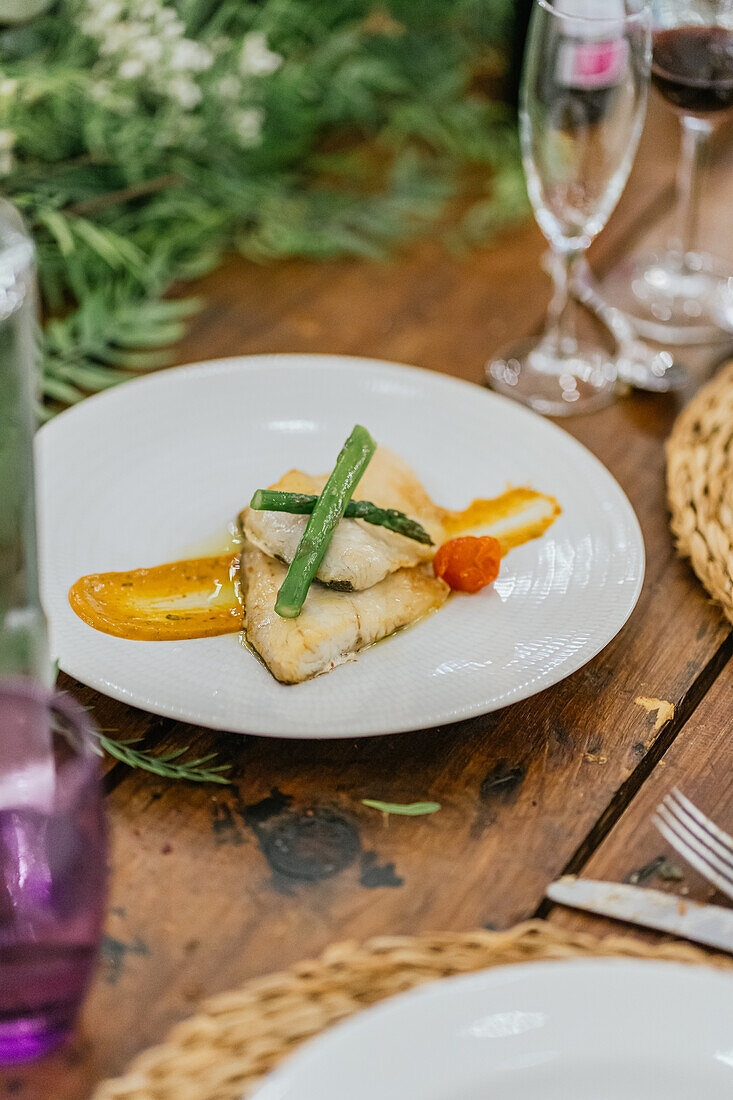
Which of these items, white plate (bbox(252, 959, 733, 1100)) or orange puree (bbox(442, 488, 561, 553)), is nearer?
white plate (bbox(252, 959, 733, 1100))

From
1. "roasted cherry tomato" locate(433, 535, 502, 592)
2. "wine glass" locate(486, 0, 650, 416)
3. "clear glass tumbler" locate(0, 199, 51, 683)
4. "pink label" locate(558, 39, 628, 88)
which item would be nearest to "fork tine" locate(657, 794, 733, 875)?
"roasted cherry tomato" locate(433, 535, 502, 592)

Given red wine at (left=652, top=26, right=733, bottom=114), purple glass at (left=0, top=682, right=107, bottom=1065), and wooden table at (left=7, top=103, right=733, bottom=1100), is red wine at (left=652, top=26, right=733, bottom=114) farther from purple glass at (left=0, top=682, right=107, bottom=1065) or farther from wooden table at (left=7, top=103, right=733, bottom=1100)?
purple glass at (left=0, top=682, right=107, bottom=1065)

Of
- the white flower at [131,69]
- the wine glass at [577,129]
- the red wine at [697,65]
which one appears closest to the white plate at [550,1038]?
the wine glass at [577,129]

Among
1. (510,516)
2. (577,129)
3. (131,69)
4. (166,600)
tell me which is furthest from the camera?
(131,69)

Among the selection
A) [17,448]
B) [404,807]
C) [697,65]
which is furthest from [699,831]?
[697,65]

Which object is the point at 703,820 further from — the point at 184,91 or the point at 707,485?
the point at 184,91

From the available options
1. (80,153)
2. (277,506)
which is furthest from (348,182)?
(277,506)

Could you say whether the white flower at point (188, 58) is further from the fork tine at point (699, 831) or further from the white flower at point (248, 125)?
the fork tine at point (699, 831)
